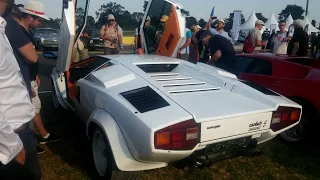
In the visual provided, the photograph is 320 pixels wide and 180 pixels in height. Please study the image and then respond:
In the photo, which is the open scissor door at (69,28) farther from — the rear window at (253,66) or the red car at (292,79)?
the rear window at (253,66)

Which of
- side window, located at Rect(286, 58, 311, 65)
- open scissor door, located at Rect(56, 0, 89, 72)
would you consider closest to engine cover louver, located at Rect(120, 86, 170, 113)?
open scissor door, located at Rect(56, 0, 89, 72)

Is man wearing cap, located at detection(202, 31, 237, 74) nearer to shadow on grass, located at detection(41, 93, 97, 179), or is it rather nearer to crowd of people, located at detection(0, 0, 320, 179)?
crowd of people, located at detection(0, 0, 320, 179)

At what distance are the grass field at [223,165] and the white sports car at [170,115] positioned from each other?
43 centimetres

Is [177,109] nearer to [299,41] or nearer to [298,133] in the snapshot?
[298,133]

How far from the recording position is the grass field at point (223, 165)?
10.1ft

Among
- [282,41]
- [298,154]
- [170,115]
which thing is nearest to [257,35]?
[282,41]

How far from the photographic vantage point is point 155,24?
5.40 metres

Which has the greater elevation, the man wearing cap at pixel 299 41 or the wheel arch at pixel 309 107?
the man wearing cap at pixel 299 41

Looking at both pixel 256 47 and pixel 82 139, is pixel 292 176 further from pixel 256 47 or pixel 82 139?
pixel 256 47

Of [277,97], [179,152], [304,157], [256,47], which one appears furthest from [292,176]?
[256,47]

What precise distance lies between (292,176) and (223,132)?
1.25 m

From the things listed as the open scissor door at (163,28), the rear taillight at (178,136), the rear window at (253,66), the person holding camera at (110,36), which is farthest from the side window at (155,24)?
the rear taillight at (178,136)

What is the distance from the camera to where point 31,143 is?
1740 millimetres

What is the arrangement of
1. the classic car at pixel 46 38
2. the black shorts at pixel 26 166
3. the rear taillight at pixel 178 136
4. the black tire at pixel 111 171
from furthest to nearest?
the classic car at pixel 46 38 < the black tire at pixel 111 171 < the rear taillight at pixel 178 136 < the black shorts at pixel 26 166
